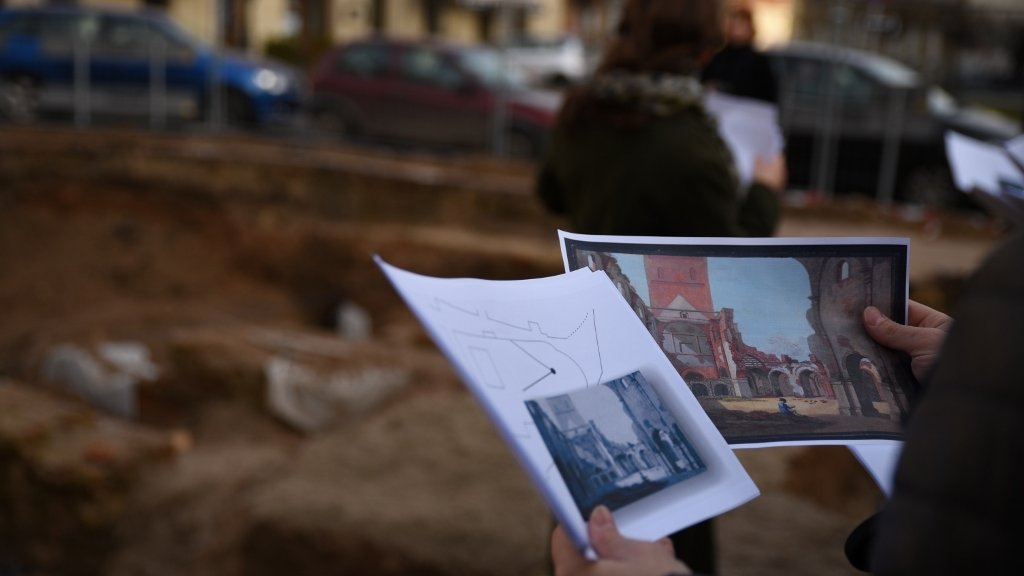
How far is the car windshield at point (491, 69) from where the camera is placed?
1361 cm

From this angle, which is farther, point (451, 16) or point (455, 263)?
point (451, 16)

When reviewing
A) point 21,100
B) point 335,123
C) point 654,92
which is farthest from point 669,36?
point 21,100

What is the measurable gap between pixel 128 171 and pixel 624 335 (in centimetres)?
1077

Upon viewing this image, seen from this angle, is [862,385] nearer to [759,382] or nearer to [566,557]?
[759,382]

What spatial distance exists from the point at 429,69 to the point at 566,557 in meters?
13.4

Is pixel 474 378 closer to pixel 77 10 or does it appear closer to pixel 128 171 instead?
pixel 128 171

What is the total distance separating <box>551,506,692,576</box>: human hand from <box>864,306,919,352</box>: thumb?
1.45 ft

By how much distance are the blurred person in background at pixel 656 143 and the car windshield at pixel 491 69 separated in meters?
10.9

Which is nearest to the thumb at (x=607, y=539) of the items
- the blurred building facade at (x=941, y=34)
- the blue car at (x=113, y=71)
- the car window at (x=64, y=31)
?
the blurred building facade at (x=941, y=34)

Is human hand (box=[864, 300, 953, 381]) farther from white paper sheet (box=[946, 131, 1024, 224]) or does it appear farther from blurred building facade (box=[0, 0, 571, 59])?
blurred building facade (box=[0, 0, 571, 59])

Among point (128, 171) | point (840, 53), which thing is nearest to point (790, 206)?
point (840, 53)

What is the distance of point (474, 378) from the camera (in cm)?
117

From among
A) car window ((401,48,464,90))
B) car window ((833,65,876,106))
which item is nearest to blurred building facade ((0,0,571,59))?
car window ((401,48,464,90))

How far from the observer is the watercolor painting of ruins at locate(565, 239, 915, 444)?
4.58 feet
